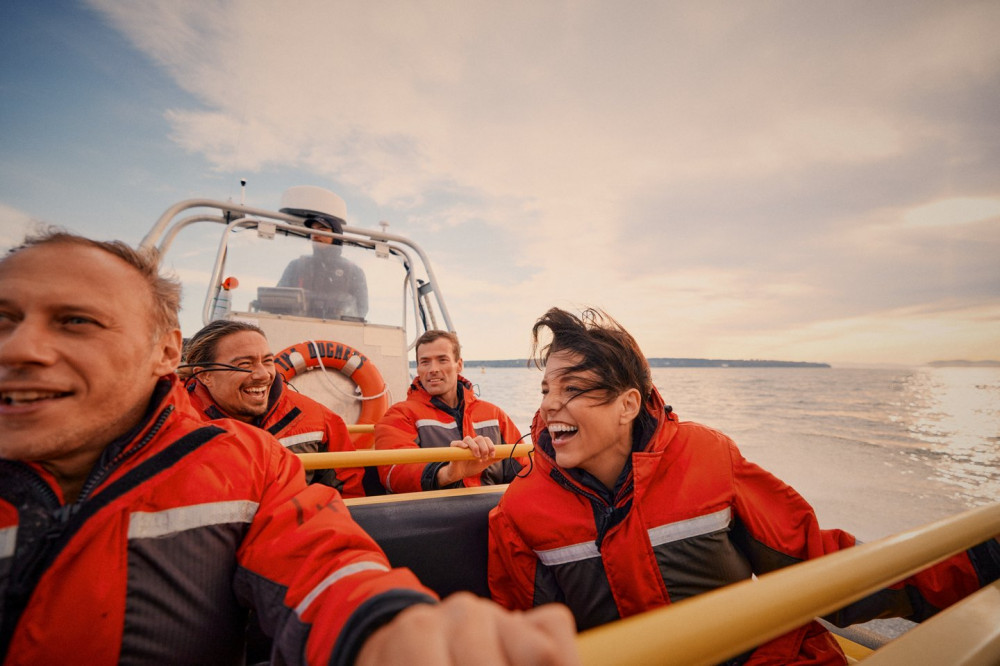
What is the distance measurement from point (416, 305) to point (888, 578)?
3.79 m

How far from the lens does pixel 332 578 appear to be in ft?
1.97

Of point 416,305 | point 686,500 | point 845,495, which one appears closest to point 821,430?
point 845,495

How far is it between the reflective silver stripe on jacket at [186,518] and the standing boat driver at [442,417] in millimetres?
1209

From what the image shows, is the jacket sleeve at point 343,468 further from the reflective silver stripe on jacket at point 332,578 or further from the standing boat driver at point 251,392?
the reflective silver stripe on jacket at point 332,578

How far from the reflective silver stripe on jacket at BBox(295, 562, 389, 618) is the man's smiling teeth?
1.70 feet

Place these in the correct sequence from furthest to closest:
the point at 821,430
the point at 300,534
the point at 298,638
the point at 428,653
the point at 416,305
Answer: the point at 821,430, the point at 416,305, the point at 300,534, the point at 298,638, the point at 428,653

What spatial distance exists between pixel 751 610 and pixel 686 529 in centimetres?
59

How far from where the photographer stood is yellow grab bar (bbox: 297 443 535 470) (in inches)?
56.0

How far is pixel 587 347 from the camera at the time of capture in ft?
4.09

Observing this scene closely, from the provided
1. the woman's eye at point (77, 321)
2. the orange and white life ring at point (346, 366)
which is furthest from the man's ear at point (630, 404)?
the orange and white life ring at point (346, 366)

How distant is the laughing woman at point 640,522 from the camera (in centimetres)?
96

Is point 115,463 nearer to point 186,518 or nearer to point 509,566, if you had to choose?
point 186,518

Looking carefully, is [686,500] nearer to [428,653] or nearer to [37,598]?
[428,653]

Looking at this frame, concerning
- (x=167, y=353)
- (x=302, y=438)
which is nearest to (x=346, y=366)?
(x=302, y=438)
